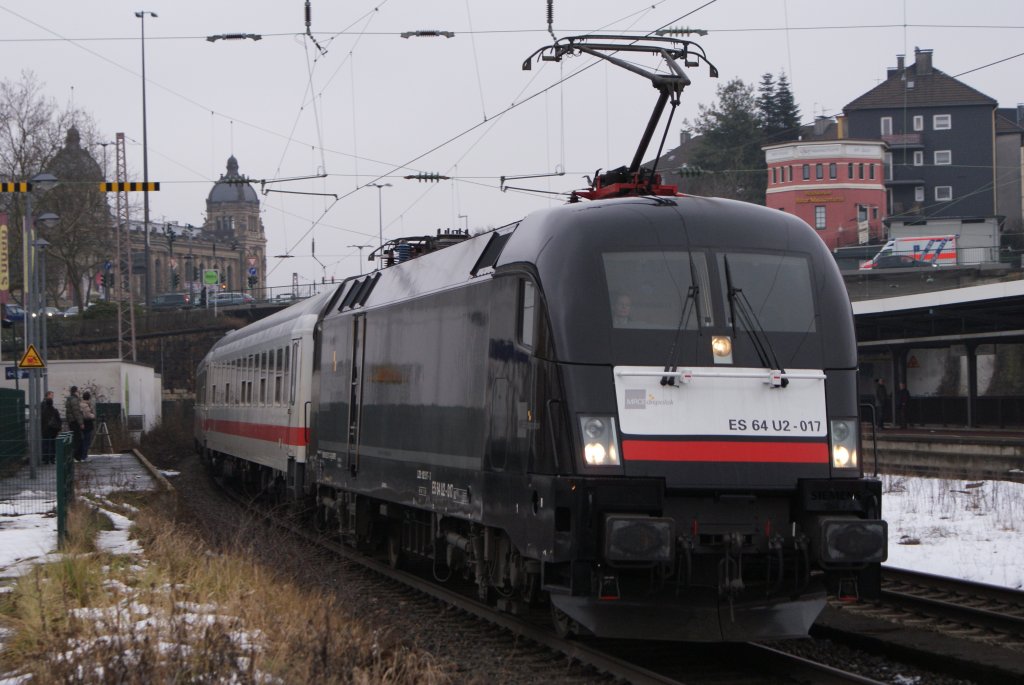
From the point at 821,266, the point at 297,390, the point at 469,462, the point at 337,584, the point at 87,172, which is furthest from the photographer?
the point at 87,172

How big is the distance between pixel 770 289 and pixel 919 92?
88.6 meters

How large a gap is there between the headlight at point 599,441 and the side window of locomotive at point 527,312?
36.3 inches

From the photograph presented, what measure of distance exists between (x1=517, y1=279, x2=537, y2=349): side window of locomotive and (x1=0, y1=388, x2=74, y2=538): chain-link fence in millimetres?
6978

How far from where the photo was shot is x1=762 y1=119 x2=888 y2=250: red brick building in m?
85.4

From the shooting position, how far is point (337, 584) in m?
11.8

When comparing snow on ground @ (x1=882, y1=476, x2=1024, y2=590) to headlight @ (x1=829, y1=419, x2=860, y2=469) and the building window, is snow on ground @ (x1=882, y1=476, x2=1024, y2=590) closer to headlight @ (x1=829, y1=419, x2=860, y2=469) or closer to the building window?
headlight @ (x1=829, y1=419, x2=860, y2=469)

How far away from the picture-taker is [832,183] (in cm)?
8612

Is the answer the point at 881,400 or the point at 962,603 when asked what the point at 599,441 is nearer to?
the point at 962,603

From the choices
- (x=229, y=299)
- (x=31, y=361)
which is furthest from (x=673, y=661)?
(x=229, y=299)

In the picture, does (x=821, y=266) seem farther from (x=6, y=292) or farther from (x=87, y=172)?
(x=87, y=172)

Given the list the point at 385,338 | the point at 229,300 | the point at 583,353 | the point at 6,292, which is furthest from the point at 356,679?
the point at 229,300

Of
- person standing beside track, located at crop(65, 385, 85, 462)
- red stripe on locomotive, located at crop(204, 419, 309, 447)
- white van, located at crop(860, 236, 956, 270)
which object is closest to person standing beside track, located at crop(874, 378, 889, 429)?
red stripe on locomotive, located at crop(204, 419, 309, 447)

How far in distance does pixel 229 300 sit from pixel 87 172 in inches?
961

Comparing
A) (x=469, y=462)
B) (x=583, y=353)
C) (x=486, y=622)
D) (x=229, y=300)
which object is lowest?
(x=486, y=622)
